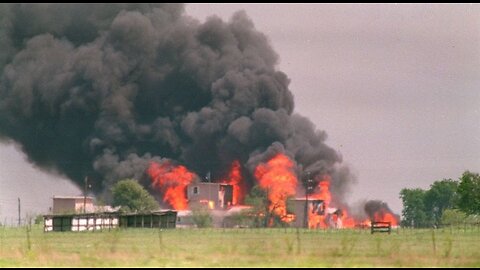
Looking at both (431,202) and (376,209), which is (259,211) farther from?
(431,202)

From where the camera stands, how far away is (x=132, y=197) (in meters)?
93.4

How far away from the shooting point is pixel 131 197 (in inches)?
3676

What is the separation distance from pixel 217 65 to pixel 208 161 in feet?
51.5

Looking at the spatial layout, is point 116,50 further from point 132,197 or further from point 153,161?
point 132,197

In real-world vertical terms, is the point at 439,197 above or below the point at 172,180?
below

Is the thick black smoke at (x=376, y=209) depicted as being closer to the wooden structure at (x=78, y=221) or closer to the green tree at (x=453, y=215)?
the green tree at (x=453, y=215)

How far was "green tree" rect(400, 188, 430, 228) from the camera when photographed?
342 feet

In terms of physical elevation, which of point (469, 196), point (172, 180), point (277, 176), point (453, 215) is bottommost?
point (453, 215)

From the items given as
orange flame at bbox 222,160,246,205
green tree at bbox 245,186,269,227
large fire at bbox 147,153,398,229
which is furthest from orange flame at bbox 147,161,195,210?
green tree at bbox 245,186,269,227

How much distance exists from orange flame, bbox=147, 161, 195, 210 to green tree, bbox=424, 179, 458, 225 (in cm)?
2962

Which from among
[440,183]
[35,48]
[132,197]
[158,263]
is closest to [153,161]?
[132,197]

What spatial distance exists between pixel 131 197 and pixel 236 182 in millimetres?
16972

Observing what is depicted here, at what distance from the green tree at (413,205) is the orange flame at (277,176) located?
1508 cm

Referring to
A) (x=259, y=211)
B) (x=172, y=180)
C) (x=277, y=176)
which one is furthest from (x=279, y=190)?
(x=172, y=180)
